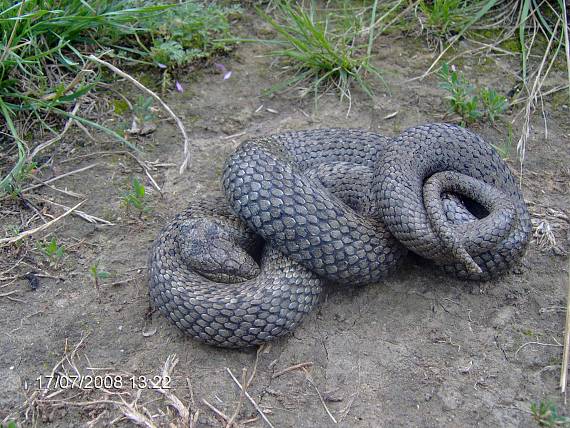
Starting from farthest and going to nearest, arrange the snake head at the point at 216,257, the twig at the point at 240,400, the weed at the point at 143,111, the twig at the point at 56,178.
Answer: the weed at the point at 143,111
the twig at the point at 56,178
the snake head at the point at 216,257
the twig at the point at 240,400

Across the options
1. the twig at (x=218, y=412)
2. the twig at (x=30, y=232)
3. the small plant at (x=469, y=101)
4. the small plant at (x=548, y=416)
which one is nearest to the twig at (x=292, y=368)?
the twig at (x=218, y=412)

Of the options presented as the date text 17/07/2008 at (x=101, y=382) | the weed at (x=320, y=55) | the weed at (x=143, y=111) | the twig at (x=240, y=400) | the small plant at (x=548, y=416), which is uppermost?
the weed at (x=320, y=55)

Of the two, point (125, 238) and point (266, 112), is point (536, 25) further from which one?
point (125, 238)

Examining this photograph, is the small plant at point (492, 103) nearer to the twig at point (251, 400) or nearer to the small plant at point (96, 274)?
the twig at point (251, 400)

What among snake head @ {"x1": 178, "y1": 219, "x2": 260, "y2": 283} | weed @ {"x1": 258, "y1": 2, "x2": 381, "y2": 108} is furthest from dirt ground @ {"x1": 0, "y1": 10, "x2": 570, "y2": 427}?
weed @ {"x1": 258, "y1": 2, "x2": 381, "y2": 108}

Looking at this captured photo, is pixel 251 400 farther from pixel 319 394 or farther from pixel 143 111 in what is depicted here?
pixel 143 111

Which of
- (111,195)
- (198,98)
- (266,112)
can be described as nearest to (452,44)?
(266,112)
